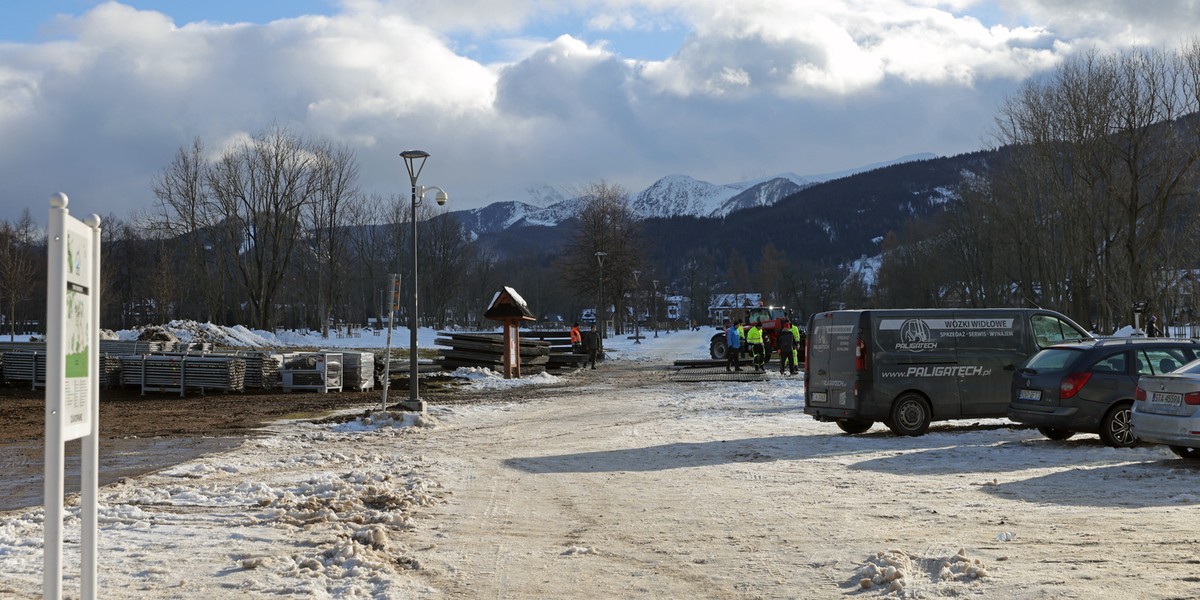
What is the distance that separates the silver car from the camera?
11484mm

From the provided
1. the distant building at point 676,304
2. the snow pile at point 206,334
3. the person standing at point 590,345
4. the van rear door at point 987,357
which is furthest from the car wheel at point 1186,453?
the distant building at point 676,304

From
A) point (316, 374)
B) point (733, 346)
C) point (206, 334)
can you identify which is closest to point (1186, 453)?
point (316, 374)

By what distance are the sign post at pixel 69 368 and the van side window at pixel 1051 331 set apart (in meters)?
14.4

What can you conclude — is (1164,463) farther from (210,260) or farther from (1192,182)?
(210,260)

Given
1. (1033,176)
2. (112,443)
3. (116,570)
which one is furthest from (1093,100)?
(116,570)

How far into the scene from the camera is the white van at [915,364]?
1527 centimetres

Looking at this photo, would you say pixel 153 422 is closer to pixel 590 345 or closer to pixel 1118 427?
pixel 1118 427

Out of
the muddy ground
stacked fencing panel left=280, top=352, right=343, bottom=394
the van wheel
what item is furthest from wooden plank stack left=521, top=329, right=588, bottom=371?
the van wheel

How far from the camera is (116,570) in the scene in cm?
681

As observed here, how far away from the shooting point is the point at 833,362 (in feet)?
51.6

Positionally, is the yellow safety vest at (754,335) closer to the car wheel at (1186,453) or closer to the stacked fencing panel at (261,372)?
the stacked fencing panel at (261,372)

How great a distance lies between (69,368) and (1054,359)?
12.9 meters

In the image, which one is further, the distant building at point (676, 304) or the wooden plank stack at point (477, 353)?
the distant building at point (676, 304)

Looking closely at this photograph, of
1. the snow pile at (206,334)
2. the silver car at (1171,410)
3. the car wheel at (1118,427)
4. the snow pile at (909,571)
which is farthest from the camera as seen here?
the snow pile at (206,334)
